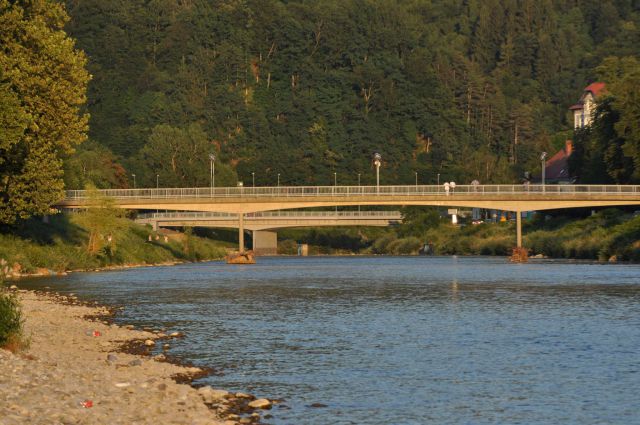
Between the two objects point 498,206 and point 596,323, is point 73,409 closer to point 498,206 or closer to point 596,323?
point 596,323

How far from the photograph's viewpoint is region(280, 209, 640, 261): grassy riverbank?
10831 centimetres

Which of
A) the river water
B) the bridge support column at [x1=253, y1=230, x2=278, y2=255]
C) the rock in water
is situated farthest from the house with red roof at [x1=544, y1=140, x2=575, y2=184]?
the rock in water

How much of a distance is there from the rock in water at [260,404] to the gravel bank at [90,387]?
1294mm

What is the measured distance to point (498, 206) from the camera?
120938 millimetres

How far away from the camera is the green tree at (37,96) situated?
68750 millimetres

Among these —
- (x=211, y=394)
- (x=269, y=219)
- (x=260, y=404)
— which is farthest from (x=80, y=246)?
(x=260, y=404)

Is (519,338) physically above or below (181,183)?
below

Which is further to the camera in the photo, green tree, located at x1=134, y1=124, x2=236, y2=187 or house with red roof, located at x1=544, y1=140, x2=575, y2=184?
green tree, located at x1=134, y1=124, x2=236, y2=187

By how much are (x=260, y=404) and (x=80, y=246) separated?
79.7m

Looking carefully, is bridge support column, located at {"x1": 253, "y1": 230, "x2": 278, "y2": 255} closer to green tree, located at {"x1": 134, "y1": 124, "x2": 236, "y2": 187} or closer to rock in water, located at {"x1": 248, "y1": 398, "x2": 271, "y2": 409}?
green tree, located at {"x1": 134, "y1": 124, "x2": 236, "y2": 187}

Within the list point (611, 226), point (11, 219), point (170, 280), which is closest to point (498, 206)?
point (611, 226)

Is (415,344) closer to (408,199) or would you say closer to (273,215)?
(408,199)

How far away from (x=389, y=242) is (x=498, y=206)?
50243 millimetres

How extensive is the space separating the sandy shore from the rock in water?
0.25 meters
